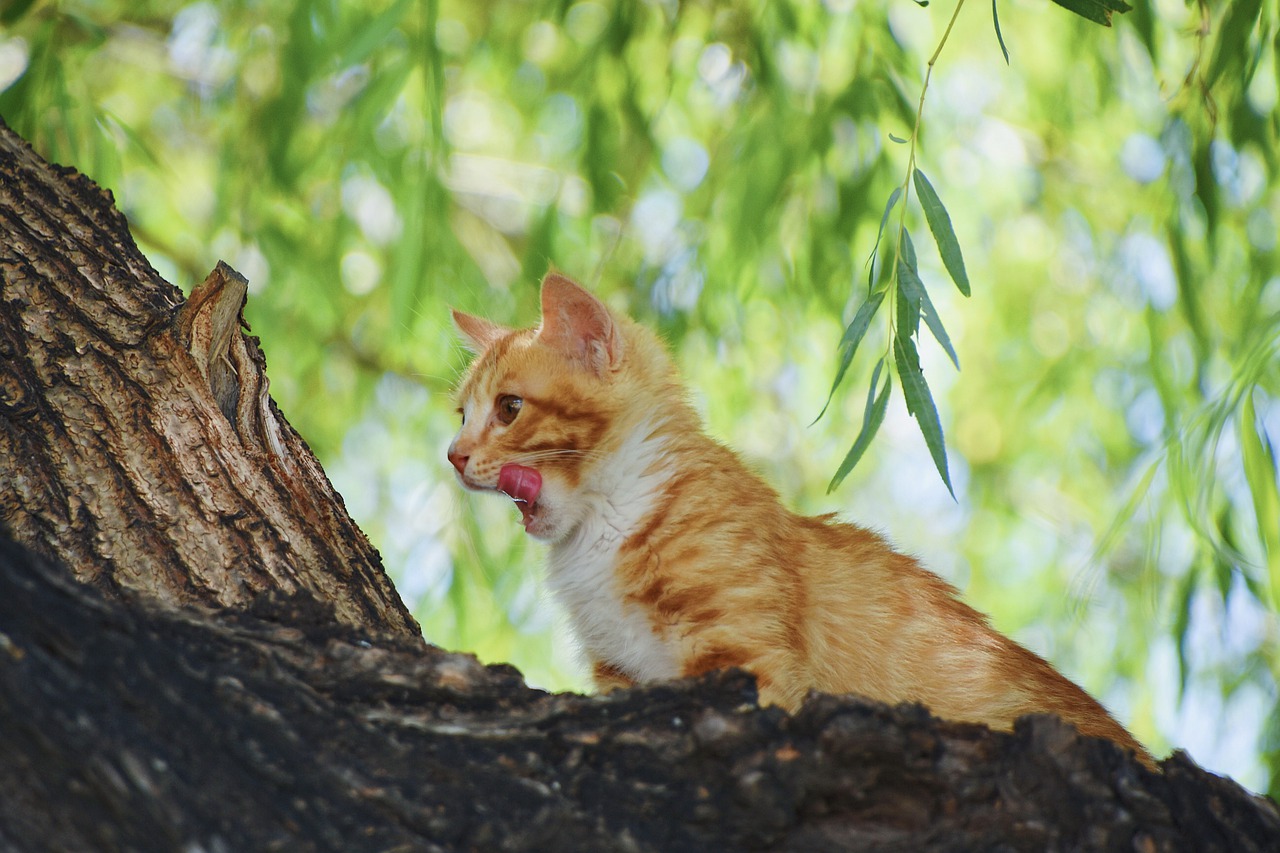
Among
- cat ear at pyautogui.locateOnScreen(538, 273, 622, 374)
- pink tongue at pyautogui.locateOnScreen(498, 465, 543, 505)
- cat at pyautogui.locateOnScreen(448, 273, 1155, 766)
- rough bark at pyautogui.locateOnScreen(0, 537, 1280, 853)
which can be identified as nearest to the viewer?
rough bark at pyautogui.locateOnScreen(0, 537, 1280, 853)

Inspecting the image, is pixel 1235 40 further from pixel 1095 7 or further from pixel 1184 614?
pixel 1184 614

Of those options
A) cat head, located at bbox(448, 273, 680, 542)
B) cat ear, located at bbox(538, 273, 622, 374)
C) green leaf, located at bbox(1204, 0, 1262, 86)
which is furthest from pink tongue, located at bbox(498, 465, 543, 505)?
green leaf, located at bbox(1204, 0, 1262, 86)

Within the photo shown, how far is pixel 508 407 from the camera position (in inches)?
91.7

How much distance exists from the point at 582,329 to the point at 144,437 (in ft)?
3.12

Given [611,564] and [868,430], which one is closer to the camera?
[868,430]

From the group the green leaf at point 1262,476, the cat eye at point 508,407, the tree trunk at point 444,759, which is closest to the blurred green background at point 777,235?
the green leaf at point 1262,476

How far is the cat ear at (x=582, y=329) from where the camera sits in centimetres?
231

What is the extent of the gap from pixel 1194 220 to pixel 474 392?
186 cm

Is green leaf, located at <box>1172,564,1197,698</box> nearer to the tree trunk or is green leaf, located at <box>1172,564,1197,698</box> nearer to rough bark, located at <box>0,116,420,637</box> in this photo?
the tree trunk

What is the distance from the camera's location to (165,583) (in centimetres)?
152

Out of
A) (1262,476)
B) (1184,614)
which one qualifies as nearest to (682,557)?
(1262,476)

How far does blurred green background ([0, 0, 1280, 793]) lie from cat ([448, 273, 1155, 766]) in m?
0.23

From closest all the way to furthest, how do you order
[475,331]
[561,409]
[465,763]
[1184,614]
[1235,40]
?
[465,763] < [1235,40] < [561,409] < [1184,614] < [475,331]

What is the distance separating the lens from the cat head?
7.29ft
